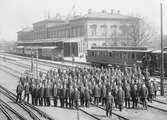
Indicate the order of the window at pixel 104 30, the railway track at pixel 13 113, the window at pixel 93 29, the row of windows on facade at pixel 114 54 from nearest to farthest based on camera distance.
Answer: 1. the railway track at pixel 13 113
2. the row of windows on facade at pixel 114 54
3. the window at pixel 93 29
4. the window at pixel 104 30

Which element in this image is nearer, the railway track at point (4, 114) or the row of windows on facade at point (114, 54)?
the railway track at point (4, 114)

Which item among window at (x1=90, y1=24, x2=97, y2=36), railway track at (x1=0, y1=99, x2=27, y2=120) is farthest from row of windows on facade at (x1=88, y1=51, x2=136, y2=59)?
window at (x1=90, y1=24, x2=97, y2=36)

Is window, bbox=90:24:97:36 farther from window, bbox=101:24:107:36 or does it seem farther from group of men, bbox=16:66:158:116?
group of men, bbox=16:66:158:116

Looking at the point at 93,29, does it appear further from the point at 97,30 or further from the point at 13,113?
the point at 13,113

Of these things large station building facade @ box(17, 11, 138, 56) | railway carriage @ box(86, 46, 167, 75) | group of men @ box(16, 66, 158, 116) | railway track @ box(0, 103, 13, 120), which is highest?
large station building facade @ box(17, 11, 138, 56)

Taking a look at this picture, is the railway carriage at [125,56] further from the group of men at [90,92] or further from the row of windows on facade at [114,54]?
the group of men at [90,92]

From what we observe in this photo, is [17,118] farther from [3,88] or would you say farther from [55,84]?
[3,88]

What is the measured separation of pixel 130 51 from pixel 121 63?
213 centimetres

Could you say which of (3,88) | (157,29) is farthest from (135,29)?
(3,88)

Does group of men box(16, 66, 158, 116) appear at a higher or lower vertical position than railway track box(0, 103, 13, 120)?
higher

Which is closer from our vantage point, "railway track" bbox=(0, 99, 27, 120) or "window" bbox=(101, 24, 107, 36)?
"railway track" bbox=(0, 99, 27, 120)

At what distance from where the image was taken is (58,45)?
168ft

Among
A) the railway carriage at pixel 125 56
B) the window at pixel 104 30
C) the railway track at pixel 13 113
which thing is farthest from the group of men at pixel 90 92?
the window at pixel 104 30

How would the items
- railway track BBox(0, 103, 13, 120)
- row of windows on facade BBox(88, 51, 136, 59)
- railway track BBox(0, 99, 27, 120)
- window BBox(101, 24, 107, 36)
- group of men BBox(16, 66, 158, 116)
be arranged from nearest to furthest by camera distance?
railway track BBox(0, 99, 27, 120)
railway track BBox(0, 103, 13, 120)
group of men BBox(16, 66, 158, 116)
row of windows on facade BBox(88, 51, 136, 59)
window BBox(101, 24, 107, 36)
